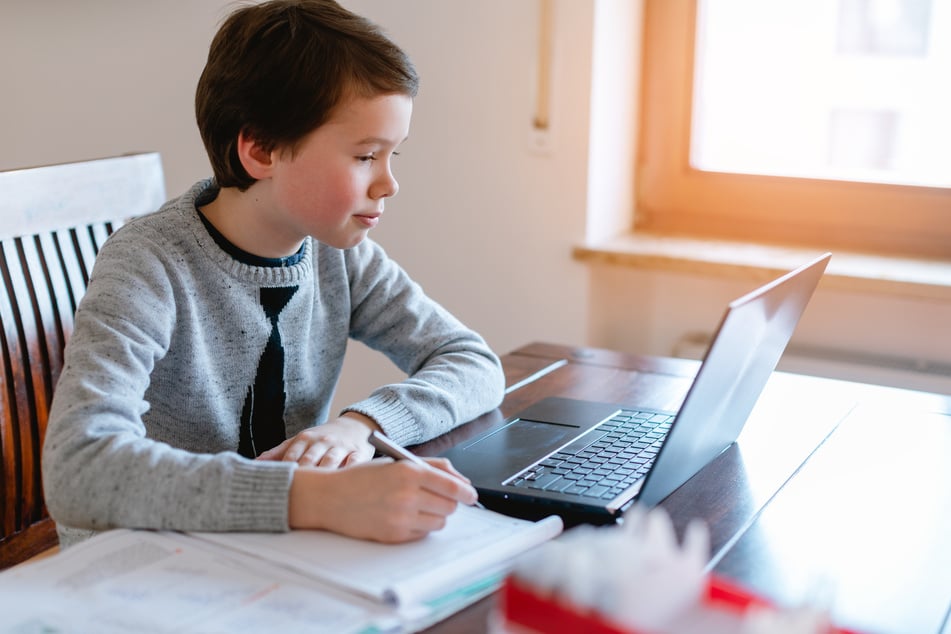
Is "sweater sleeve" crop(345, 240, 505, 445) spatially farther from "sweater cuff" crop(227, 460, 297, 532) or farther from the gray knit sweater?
"sweater cuff" crop(227, 460, 297, 532)

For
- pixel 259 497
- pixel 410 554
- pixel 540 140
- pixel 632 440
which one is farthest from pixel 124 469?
pixel 540 140

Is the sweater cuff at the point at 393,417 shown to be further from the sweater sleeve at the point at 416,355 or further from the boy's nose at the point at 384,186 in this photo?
the boy's nose at the point at 384,186

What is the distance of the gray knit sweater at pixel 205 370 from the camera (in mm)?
860

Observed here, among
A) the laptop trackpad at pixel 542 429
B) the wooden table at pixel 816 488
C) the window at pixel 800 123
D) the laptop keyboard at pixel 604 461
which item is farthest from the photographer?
the window at pixel 800 123

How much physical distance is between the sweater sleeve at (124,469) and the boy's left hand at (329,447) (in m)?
0.11

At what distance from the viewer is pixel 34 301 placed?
1.30m

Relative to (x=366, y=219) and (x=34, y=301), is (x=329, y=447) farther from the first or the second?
(x=34, y=301)

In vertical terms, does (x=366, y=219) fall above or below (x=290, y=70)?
below

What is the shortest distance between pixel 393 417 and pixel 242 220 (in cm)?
28

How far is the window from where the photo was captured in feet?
6.43

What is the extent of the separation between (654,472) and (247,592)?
0.34 meters

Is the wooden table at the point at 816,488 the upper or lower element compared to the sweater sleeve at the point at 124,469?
lower

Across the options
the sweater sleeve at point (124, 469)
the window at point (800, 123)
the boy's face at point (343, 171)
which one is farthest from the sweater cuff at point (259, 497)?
the window at point (800, 123)

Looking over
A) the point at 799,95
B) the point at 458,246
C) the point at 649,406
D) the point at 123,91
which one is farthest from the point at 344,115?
the point at 123,91
